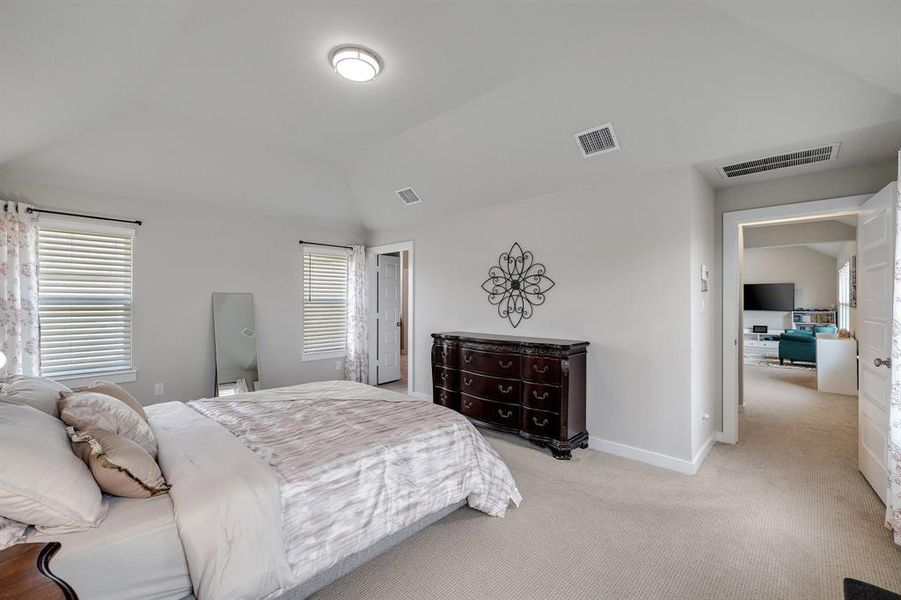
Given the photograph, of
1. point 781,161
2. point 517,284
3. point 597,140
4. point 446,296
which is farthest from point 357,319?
point 781,161

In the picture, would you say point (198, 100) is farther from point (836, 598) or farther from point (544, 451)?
point (836, 598)

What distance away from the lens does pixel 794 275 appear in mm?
9547

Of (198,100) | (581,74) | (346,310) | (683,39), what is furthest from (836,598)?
(346,310)

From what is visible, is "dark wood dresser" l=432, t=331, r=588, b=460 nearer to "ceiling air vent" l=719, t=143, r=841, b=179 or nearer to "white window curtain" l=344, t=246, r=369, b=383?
"ceiling air vent" l=719, t=143, r=841, b=179

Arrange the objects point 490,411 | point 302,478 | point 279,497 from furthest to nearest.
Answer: point 490,411, point 302,478, point 279,497

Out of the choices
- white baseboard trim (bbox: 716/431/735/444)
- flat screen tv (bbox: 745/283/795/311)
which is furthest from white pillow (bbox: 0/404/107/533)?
flat screen tv (bbox: 745/283/795/311)

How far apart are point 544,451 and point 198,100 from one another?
420 cm

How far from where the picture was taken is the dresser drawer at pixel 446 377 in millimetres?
4312

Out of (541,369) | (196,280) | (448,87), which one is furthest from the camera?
(196,280)

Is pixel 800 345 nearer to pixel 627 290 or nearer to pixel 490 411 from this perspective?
pixel 627 290

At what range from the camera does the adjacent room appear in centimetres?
170

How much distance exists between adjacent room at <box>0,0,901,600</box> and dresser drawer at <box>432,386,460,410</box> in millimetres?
88

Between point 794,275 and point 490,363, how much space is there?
9.74m

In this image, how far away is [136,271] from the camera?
4.18 metres
